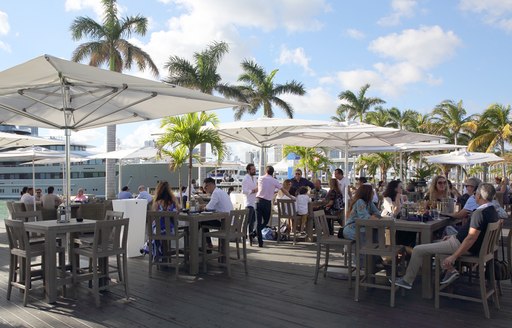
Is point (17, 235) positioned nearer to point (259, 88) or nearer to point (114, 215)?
point (114, 215)

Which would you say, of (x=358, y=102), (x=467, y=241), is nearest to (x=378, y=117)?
(x=358, y=102)

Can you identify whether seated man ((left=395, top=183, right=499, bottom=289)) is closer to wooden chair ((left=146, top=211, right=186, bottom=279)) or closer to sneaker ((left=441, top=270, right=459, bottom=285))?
sneaker ((left=441, top=270, right=459, bottom=285))

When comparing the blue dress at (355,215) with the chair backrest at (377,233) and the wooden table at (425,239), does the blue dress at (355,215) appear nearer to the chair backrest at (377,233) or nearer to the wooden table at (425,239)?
the chair backrest at (377,233)

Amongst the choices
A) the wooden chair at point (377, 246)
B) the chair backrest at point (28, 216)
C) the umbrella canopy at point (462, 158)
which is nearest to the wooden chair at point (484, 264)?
the wooden chair at point (377, 246)

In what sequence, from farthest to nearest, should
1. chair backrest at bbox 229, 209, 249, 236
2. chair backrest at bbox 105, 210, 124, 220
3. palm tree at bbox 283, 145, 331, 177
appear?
1. palm tree at bbox 283, 145, 331, 177
2. chair backrest at bbox 229, 209, 249, 236
3. chair backrest at bbox 105, 210, 124, 220

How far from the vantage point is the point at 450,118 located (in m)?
40.1

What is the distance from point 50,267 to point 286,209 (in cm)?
561

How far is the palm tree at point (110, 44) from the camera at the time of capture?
22516 mm

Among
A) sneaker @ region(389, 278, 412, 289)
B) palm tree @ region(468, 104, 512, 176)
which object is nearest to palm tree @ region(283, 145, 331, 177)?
sneaker @ region(389, 278, 412, 289)

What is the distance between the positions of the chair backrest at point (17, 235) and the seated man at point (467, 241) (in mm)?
4447

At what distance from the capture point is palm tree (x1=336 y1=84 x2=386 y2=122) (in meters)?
38.1

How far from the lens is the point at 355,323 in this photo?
446 cm

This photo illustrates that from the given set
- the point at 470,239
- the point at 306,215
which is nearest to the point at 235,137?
the point at 306,215

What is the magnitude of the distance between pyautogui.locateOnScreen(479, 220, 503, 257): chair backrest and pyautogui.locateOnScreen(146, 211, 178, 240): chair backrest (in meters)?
3.98
